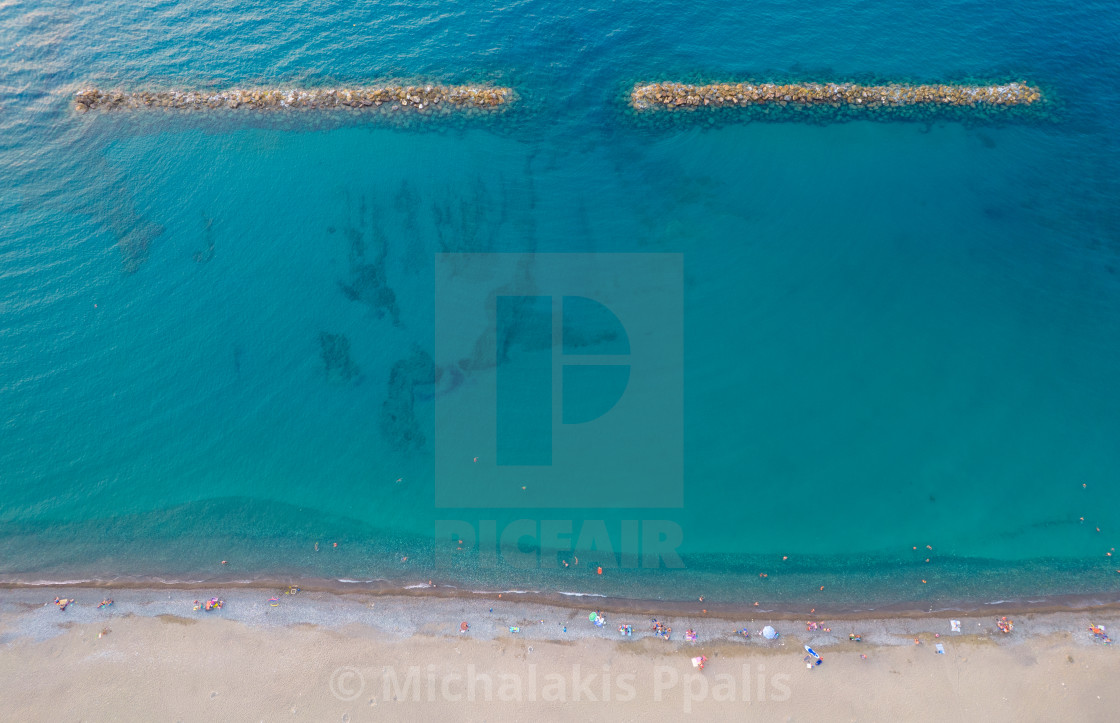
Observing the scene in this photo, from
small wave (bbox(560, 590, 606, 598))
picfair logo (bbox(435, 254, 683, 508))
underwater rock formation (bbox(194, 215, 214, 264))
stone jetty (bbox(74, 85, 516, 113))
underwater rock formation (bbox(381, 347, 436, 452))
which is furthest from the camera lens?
stone jetty (bbox(74, 85, 516, 113))

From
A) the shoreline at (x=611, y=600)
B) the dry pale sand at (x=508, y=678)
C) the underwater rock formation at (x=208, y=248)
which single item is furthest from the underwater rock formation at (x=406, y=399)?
the underwater rock formation at (x=208, y=248)

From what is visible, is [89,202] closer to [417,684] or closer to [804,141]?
[417,684]

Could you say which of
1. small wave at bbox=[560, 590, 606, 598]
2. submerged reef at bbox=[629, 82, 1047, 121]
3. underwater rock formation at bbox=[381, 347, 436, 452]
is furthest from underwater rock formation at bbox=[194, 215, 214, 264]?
small wave at bbox=[560, 590, 606, 598]

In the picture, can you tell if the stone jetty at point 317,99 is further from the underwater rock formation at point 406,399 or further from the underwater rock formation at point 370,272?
the underwater rock formation at point 406,399

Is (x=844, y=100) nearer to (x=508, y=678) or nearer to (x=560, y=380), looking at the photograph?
(x=560, y=380)

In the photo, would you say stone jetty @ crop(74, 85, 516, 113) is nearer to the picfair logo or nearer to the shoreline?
the picfair logo

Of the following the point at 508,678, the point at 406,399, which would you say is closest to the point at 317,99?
the point at 406,399
